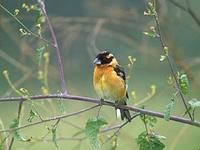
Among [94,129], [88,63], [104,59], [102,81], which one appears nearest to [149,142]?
[94,129]

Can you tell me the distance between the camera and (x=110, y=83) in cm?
396

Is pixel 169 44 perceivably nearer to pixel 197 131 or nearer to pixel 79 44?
pixel 197 131

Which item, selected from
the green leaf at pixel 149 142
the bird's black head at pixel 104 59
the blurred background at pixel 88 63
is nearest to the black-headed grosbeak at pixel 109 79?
the bird's black head at pixel 104 59

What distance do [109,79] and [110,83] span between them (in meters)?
0.02

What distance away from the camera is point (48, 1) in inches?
467

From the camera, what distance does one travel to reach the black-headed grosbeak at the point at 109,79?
155 inches

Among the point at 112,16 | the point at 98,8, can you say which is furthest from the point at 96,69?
the point at 98,8

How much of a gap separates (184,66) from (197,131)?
3.67 m

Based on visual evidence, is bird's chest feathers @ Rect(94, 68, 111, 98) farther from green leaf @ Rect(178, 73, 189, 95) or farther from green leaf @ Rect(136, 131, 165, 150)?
green leaf @ Rect(178, 73, 189, 95)

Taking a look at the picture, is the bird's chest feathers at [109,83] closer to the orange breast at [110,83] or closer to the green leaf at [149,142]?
the orange breast at [110,83]

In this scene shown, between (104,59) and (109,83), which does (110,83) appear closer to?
(109,83)

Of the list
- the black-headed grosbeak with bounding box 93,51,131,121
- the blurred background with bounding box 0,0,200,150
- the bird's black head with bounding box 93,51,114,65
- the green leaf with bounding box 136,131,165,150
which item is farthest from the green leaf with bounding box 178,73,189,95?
the blurred background with bounding box 0,0,200,150

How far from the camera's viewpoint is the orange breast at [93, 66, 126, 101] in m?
3.94

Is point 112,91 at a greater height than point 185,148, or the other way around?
point 112,91
